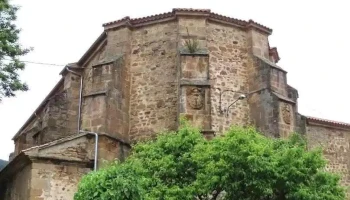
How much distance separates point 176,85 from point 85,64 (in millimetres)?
4117

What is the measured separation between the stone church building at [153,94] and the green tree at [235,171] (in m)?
3.10

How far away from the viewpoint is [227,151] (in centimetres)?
1348

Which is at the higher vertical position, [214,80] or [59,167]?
[214,80]

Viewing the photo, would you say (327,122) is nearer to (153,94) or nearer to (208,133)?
(208,133)

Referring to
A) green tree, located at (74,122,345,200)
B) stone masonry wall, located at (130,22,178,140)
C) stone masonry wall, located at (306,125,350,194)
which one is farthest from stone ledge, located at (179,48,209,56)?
stone masonry wall, located at (306,125,350,194)

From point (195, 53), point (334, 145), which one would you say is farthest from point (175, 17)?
point (334, 145)

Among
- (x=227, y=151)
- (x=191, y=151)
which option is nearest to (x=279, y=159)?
(x=227, y=151)

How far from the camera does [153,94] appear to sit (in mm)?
19062

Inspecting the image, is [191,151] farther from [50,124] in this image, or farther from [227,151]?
[50,124]

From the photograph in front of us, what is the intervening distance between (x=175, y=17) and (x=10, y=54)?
5.66 meters

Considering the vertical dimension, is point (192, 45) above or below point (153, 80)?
above

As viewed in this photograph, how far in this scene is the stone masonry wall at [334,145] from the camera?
22.2m

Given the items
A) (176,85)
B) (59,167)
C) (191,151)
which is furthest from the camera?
(176,85)

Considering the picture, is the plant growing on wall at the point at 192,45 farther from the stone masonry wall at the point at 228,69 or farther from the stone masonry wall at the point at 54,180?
the stone masonry wall at the point at 54,180
